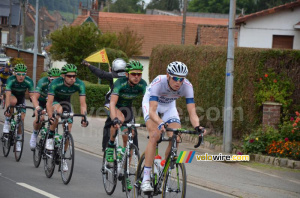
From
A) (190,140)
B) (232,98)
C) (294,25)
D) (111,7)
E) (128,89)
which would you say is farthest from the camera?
(111,7)

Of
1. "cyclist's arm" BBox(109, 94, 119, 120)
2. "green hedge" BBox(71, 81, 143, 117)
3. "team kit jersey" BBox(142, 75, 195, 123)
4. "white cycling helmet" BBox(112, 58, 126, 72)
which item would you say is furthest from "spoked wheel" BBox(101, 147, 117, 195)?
"green hedge" BBox(71, 81, 143, 117)

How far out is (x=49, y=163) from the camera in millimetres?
10891

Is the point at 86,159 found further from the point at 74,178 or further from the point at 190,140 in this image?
the point at 190,140

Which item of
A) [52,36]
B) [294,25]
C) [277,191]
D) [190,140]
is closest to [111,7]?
[52,36]

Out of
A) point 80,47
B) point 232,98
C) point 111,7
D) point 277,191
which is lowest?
point 277,191

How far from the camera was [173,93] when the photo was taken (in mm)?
8203

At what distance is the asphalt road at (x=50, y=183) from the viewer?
9.32 metres

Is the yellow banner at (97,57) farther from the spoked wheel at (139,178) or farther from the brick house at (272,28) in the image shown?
the spoked wheel at (139,178)

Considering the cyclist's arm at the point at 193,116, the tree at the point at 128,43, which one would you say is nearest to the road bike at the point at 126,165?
the cyclist's arm at the point at 193,116

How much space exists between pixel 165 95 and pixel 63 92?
10.7ft

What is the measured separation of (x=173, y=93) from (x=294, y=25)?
63.7ft

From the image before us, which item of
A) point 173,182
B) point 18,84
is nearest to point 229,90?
point 18,84

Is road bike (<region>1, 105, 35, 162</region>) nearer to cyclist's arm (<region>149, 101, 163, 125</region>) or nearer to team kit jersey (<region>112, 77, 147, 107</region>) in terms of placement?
team kit jersey (<region>112, 77, 147, 107</region>)

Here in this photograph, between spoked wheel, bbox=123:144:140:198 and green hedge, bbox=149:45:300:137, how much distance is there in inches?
288
